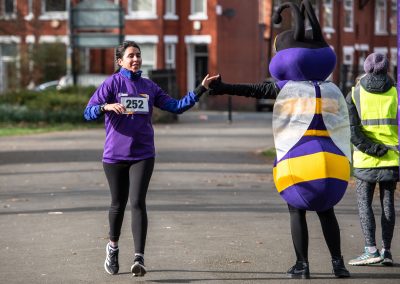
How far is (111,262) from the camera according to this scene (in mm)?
9836

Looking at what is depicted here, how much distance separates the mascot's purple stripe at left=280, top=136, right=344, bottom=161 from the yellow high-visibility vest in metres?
1.28

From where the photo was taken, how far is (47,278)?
9672mm

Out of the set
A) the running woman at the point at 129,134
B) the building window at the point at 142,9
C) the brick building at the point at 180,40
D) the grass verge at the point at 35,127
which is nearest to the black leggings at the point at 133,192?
the running woman at the point at 129,134

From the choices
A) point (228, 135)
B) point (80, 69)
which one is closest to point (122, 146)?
point (228, 135)

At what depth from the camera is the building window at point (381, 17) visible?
66.1 meters

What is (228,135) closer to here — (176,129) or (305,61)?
(176,129)

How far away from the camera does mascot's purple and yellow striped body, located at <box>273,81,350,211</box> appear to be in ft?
30.1

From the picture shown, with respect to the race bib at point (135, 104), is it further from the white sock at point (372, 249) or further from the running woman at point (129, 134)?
the white sock at point (372, 249)

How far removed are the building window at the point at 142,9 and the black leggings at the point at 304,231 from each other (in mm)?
46198

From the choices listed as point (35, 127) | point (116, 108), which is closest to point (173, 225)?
point (116, 108)

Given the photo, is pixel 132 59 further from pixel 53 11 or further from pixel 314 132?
pixel 53 11

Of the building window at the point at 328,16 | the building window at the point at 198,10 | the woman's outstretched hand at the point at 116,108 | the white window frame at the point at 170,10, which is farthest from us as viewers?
the building window at the point at 328,16

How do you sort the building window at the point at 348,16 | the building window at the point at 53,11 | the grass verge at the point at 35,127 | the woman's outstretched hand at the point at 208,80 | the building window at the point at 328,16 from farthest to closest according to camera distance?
the building window at the point at 348,16, the building window at the point at 328,16, the building window at the point at 53,11, the grass verge at the point at 35,127, the woman's outstretched hand at the point at 208,80

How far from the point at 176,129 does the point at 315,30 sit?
2627 centimetres
